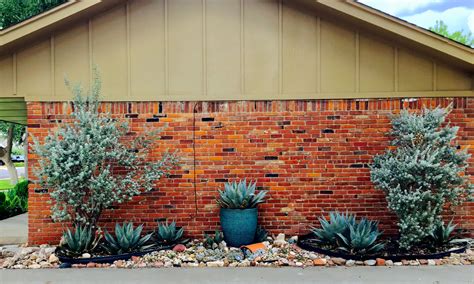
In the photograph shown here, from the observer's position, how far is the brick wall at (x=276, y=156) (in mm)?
6602

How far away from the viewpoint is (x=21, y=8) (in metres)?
12.2

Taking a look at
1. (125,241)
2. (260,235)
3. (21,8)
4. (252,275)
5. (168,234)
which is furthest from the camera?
(21,8)

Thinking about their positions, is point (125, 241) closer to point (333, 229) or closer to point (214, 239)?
point (214, 239)

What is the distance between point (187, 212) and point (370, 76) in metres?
3.74

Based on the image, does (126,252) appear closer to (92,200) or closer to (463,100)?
(92,200)

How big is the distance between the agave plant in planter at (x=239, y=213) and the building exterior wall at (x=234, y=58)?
154 cm

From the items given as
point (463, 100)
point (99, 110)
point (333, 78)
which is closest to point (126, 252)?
point (99, 110)

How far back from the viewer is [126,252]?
5.89 meters

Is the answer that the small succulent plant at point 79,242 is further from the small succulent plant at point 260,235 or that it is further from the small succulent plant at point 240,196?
the small succulent plant at point 260,235

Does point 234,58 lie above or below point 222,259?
above

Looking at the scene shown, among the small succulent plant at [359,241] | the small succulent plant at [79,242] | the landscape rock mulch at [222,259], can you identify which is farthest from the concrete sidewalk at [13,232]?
the small succulent plant at [359,241]

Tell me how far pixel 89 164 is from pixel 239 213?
7.61 ft

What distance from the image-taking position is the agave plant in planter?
6113 millimetres

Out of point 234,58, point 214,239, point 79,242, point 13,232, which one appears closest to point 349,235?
point 214,239
